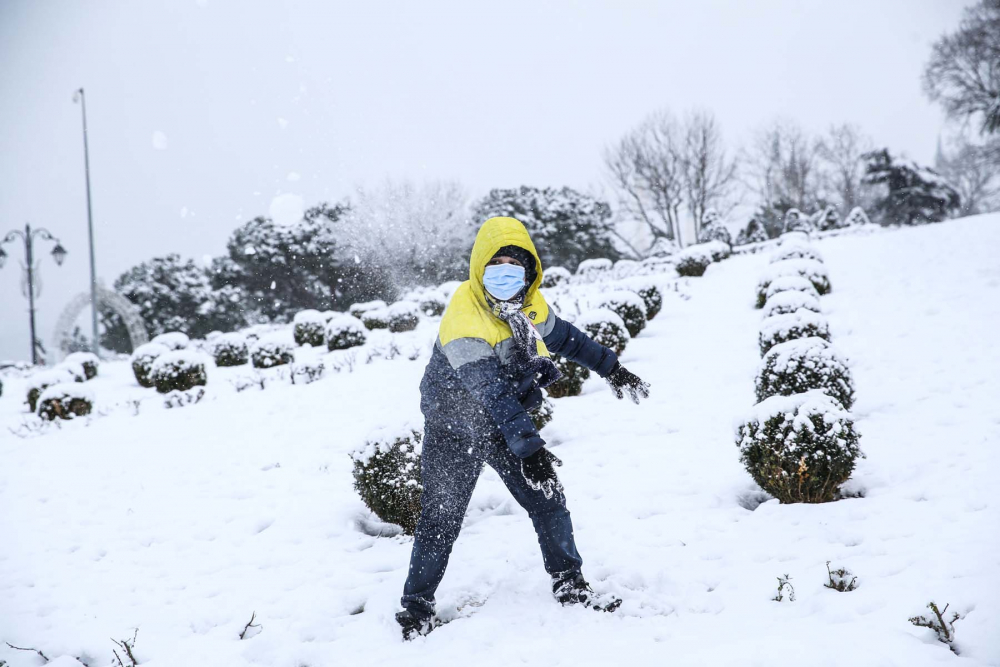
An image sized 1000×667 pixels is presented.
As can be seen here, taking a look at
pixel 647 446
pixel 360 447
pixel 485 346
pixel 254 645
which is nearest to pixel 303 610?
pixel 254 645

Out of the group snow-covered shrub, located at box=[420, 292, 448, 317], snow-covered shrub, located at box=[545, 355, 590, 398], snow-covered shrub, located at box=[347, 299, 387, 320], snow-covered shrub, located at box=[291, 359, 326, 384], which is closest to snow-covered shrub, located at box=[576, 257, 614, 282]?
snow-covered shrub, located at box=[420, 292, 448, 317]

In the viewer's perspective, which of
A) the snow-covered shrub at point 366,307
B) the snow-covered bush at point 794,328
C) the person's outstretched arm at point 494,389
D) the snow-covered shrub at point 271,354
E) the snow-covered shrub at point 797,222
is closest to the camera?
the person's outstretched arm at point 494,389

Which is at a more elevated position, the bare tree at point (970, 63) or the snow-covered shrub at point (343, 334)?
the bare tree at point (970, 63)

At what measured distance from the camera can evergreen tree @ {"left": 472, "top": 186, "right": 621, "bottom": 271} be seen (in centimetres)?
2700

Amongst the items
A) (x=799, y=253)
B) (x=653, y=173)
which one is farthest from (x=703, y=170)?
(x=799, y=253)

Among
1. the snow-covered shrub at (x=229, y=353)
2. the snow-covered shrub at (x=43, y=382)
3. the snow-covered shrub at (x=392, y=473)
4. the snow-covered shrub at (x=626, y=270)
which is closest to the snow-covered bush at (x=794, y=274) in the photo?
the snow-covered shrub at (x=626, y=270)

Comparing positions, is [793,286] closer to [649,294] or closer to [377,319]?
[649,294]

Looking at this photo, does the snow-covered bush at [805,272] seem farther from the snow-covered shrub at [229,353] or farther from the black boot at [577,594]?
the snow-covered shrub at [229,353]

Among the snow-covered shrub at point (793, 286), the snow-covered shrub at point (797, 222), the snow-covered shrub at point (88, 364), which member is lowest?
the snow-covered shrub at point (88, 364)

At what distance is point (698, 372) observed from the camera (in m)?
6.60

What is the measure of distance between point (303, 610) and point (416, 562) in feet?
3.18

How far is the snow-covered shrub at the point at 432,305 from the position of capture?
14.0 metres

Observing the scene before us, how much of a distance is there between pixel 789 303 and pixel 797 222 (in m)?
21.2

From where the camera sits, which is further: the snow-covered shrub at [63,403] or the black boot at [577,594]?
the snow-covered shrub at [63,403]
